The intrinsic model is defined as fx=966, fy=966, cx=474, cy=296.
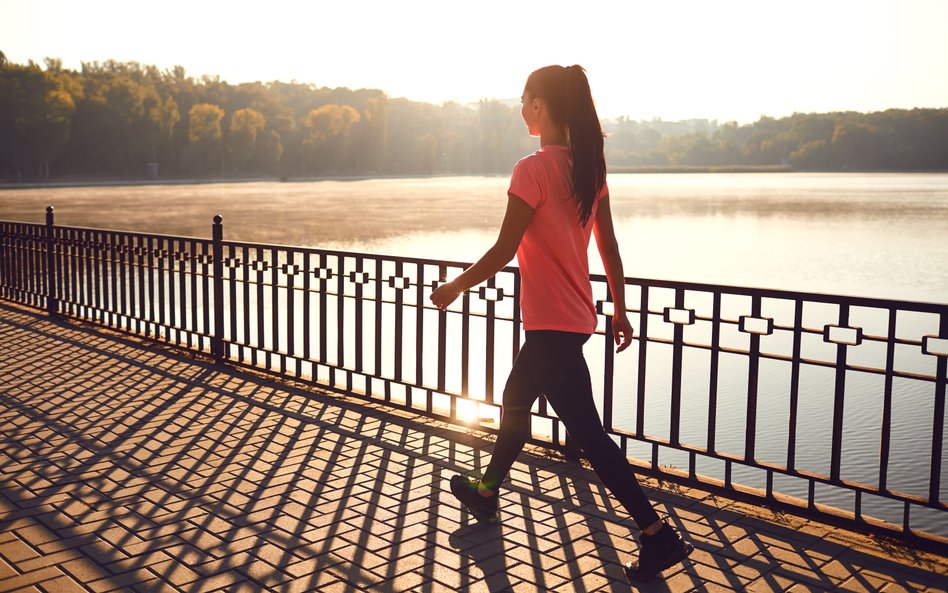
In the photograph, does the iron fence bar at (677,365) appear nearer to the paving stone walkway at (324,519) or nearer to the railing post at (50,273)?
the paving stone walkway at (324,519)

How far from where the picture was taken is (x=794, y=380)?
4.94m

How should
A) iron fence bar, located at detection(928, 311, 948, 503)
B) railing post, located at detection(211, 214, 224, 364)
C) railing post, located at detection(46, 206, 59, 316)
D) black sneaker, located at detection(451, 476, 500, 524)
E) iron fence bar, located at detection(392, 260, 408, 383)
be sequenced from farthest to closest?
railing post, located at detection(46, 206, 59, 316) < railing post, located at detection(211, 214, 224, 364) < iron fence bar, located at detection(392, 260, 408, 383) < black sneaker, located at detection(451, 476, 500, 524) < iron fence bar, located at detection(928, 311, 948, 503)

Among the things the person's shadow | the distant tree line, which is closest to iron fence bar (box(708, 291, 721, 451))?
the person's shadow

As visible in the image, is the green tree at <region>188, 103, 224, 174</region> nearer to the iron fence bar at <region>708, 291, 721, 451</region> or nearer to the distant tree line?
the distant tree line

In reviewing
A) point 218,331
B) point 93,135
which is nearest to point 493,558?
point 218,331

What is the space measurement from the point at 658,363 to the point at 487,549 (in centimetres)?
1109

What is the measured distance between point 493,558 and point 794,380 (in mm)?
1831

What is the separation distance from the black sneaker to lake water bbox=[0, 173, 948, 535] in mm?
5082

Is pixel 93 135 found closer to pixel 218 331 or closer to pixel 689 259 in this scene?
pixel 689 259

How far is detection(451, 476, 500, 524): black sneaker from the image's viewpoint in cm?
469

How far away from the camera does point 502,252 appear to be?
4012 mm

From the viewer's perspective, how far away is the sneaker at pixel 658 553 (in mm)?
3961

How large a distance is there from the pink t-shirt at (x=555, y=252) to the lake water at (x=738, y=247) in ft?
18.2

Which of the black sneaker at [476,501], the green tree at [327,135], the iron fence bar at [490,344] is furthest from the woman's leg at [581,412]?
the green tree at [327,135]
